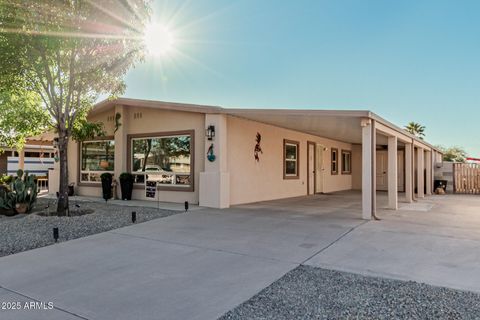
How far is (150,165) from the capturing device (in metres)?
11.9

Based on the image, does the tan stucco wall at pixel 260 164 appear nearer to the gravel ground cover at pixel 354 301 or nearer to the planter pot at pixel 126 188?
the planter pot at pixel 126 188

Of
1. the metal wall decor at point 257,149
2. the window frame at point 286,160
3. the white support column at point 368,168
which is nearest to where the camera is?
the white support column at point 368,168

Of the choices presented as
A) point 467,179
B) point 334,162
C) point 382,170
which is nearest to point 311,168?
point 334,162

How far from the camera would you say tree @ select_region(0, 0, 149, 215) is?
6.92 metres

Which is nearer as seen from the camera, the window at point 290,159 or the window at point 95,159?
the window at point 95,159

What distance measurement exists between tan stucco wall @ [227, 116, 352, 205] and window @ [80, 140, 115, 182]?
5302mm

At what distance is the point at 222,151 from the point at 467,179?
1432cm

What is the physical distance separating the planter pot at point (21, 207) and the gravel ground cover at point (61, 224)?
10.1 inches

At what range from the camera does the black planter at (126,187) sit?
470 inches

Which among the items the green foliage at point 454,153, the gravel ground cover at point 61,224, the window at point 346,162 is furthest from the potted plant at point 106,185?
the green foliage at point 454,153

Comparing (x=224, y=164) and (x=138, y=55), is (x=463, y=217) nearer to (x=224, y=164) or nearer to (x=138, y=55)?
(x=224, y=164)

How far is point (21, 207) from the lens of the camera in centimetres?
896

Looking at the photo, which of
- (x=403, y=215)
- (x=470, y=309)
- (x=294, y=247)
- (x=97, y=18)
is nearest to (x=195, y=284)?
(x=294, y=247)

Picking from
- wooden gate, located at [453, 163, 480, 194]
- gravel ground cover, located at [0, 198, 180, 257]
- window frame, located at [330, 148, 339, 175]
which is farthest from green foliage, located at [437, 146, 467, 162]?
gravel ground cover, located at [0, 198, 180, 257]
